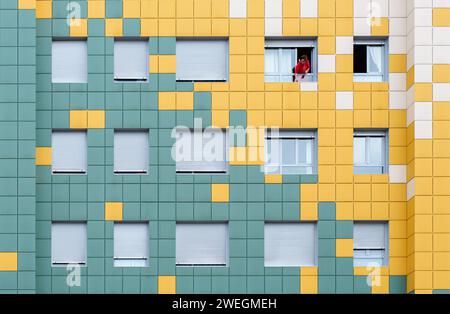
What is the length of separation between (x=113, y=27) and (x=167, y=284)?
7.31m

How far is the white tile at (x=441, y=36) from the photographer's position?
85.5m

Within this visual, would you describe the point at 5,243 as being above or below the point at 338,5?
below

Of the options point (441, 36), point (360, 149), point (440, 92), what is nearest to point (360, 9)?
point (441, 36)

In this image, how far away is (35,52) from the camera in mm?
85812

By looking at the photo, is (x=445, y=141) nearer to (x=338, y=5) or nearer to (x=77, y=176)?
(x=338, y=5)

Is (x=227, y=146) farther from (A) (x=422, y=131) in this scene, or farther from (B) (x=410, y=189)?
(A) (x=422, y=131)

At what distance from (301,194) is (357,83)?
11.4 ft

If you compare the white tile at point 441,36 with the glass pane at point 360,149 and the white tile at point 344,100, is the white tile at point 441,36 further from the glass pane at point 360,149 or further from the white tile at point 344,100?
the glass pane at point 360,149

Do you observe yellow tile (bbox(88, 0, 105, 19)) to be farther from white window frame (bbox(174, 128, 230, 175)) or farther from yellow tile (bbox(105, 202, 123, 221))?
yellow tile (bbox(105, 202, 123, 221))

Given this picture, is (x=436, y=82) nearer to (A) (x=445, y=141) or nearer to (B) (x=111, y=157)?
(A) (x=445, y=141)

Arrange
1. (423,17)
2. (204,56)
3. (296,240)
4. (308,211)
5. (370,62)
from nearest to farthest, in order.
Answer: (423,17)
(308,211)
(296,240)
(204,56)
(370,62)

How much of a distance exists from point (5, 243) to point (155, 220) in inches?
165

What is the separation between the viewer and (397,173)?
283ft

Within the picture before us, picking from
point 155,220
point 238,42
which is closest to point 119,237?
point 155,220
